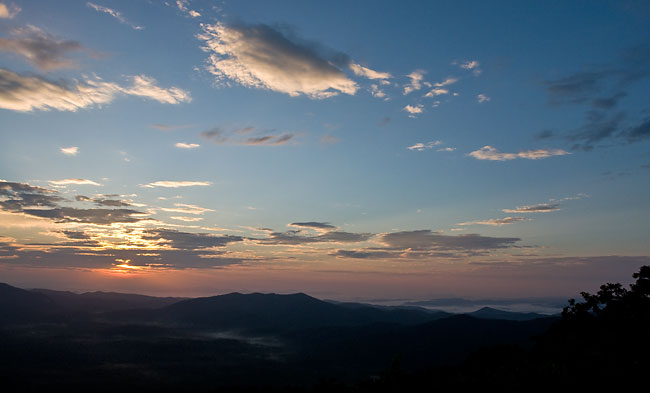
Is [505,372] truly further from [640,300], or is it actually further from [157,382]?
[157,382]

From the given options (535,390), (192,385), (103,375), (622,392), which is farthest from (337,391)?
(103,375)

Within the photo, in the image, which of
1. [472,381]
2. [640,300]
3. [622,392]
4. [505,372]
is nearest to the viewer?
[622,392]

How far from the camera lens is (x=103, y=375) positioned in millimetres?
197625

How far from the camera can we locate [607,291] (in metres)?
50.9

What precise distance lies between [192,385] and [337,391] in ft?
520

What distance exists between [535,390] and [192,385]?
652 ft

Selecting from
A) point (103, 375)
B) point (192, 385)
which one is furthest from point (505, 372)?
point (103, 375)

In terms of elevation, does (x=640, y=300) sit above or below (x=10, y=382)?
above

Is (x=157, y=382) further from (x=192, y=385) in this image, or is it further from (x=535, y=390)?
(x=535, y=390)

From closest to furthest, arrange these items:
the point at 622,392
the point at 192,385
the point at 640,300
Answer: the point at 622,392
the point at 640,300
the point at 192,385

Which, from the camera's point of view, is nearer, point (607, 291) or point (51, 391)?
point (607, 291)

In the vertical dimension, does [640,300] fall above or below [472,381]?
above

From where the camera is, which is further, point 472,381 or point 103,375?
point 103,375

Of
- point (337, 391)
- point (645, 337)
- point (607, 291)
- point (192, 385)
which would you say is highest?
point (607, 291)
